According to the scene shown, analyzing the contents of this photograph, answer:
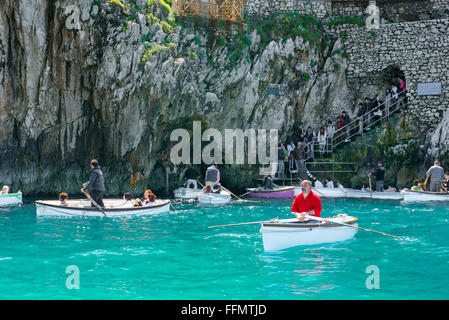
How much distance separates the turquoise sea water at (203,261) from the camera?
8.00 m

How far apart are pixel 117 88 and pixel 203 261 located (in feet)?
48.4

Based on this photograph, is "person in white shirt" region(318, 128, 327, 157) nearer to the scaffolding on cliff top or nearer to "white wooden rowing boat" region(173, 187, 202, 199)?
the scaffolding on cliff top

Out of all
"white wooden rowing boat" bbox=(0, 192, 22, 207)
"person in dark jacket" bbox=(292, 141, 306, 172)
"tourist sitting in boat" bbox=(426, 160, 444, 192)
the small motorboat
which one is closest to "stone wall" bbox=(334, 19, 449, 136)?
"tourist sitting in boat" bbox=(426, 160, 444, 192)

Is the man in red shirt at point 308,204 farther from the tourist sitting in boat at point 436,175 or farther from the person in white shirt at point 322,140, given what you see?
the person in white shirt at point 322,140

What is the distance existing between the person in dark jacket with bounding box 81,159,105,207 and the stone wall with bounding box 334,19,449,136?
18.0 metres

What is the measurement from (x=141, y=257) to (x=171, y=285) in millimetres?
2331

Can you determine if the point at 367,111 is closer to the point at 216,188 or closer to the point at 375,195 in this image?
the point at 375,195

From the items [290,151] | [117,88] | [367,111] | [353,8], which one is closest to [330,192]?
[290,151]

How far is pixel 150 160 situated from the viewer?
2484cm

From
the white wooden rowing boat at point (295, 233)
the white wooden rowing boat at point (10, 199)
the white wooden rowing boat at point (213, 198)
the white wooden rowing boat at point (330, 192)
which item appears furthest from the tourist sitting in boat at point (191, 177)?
the white wooden rowing boat at point (295, 233)

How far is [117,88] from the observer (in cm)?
2298

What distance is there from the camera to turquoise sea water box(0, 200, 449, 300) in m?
8.00

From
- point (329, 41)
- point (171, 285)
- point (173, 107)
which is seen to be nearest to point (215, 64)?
point (173, 107)
